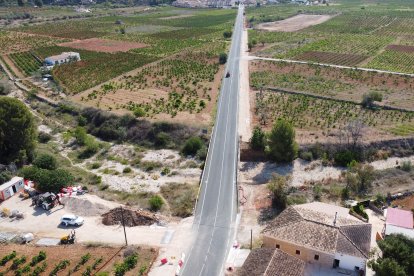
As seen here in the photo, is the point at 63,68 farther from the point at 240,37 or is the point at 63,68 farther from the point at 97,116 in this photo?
the point at 240,37

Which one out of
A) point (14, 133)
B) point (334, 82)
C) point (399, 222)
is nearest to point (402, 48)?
point (334, 82)

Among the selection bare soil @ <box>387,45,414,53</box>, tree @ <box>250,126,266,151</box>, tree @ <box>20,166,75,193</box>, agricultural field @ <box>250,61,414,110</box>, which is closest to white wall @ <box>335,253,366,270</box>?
tree @ <box>250,126,266,151</box>

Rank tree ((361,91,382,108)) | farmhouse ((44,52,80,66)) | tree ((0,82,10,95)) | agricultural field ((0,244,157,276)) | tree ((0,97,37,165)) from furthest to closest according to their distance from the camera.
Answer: farmhouse ((44,52,80,66)) → tree ((0,82,10,95)) → tree ((361,91,382,108)) → tree ((0,97,37,165)) → agricultural field ((0,244,157,276))

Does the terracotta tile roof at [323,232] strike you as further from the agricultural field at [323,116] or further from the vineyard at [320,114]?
the vineyard at [320,114]

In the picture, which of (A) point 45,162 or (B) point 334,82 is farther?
(B) point 334,82

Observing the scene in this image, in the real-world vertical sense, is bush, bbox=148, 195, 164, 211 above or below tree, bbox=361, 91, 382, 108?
below

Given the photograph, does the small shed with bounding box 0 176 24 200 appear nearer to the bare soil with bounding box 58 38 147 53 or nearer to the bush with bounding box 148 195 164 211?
the bush with bounding box 148 195 164 211

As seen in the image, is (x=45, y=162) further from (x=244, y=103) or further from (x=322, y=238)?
(x=244, y=103)
